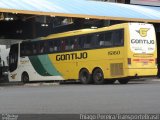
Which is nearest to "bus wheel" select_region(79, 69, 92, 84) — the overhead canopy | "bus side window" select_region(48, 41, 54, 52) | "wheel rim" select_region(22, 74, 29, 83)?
"bus side window" select_region(48, 41, 54, 52)

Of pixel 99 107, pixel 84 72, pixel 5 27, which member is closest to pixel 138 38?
pixel 84 72

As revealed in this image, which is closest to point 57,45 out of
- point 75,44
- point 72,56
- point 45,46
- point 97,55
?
point 45,46

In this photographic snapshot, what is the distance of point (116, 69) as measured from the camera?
93.0 feet

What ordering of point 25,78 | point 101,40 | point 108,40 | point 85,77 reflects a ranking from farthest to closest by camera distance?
1. point 25,78
2. point 85,77
3. point 101,40
4. point 108,40

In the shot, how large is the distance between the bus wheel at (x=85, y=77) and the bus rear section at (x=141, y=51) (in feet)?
10.4

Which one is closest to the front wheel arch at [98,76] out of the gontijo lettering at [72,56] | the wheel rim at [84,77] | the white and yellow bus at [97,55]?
the white and yellow bus at [97,55]

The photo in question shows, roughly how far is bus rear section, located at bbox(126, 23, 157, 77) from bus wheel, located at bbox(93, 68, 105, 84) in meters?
2.16

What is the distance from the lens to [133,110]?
1270 cm

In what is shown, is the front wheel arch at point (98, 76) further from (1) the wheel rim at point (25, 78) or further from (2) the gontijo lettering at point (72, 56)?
(1) the wheel rim at point (25, 78)

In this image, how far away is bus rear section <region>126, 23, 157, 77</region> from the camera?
1099 inches

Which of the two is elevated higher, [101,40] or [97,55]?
[101,40]

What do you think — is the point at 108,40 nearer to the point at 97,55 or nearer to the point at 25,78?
the point at 97,55

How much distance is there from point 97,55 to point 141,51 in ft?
8.94

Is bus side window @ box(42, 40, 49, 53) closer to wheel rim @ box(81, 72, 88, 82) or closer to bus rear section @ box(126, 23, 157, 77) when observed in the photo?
Result: wheel rim @ box(81, 72, 88, 82)
